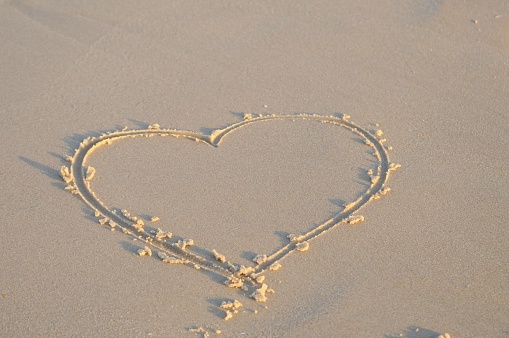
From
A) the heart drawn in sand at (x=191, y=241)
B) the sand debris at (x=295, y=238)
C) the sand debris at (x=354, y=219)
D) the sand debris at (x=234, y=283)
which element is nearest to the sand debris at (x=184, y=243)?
the heart drawn in sand at (x=191, y=241)

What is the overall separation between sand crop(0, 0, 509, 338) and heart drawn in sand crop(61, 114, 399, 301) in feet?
0.03

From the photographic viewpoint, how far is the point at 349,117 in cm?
406

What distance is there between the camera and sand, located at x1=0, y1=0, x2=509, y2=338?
290 centimetres

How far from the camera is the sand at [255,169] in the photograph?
2.90 metres

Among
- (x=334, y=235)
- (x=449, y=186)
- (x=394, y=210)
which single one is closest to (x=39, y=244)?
(x=334, y=235)

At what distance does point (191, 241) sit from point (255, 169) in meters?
0.65

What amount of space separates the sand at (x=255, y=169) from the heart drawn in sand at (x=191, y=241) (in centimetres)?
1

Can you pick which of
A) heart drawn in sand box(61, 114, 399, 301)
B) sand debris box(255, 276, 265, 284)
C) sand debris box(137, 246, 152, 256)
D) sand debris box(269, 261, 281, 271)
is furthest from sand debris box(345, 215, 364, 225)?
sand debris box(137, 246, 152, 256)

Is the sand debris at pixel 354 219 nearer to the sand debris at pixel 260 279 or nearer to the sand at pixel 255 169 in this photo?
the sand at pixel 255 169

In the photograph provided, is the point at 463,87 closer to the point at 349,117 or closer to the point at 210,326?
the point at 349,117

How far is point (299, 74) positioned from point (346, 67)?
11.9 inches

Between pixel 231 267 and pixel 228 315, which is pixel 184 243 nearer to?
pixel 231 267

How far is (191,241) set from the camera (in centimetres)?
317

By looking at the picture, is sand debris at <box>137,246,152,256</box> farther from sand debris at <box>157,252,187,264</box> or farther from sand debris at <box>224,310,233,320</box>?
sand debris at <box>224,310,233,320</box>
